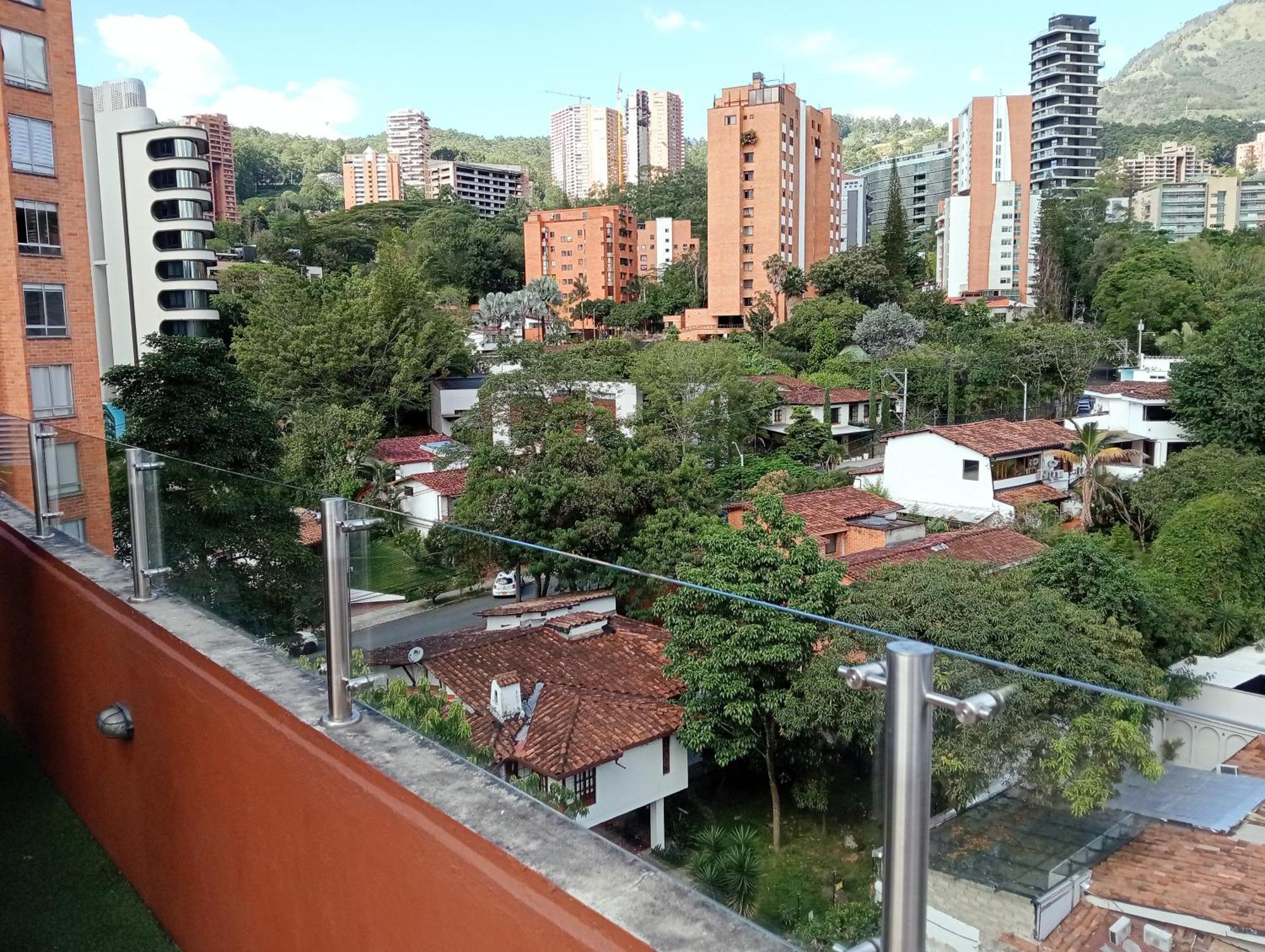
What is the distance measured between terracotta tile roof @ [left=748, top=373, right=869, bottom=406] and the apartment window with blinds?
16.2 metres

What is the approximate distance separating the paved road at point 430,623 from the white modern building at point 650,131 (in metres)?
106

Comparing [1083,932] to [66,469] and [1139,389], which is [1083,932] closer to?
[66,469]

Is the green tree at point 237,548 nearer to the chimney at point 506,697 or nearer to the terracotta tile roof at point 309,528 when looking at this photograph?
the terracotta tile roof at point 309,528

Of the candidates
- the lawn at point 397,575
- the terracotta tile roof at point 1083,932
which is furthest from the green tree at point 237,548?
the terracotta tile roof at point 1083,932

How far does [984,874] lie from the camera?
1061 millimetres

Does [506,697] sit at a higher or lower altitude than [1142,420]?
higher

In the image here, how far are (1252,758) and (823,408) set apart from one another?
26188mm

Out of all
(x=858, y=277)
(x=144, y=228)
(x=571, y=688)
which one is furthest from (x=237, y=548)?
(x=858, y=277)

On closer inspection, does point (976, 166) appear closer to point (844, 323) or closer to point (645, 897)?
point (844, 323)

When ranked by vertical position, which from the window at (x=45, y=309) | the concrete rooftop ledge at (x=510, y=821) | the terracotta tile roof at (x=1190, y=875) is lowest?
the concrete rooftop ledge at (x=510, y=821)

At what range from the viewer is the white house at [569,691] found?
1.61m

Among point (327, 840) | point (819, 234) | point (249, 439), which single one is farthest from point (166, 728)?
point (819, 234)

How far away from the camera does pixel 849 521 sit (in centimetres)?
1686

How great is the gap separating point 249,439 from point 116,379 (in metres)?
1.89
